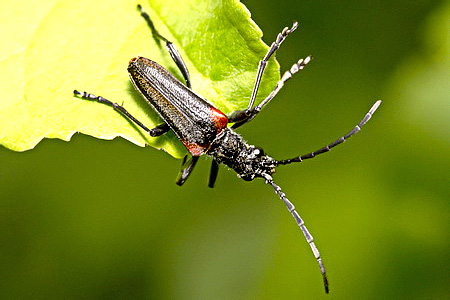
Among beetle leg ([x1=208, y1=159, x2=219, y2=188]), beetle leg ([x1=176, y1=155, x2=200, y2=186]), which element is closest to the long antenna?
beetle leg ([x1=208, y1=159, x2=219, y2=188])

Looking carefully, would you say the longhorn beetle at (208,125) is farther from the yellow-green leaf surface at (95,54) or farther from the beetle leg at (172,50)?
the yellow-green leaf surface at (95,54)

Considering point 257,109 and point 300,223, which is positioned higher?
point 257,109

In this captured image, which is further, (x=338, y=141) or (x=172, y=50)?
(x=338, y=141)

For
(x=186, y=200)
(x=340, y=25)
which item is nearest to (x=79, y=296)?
(x=186, y=200)

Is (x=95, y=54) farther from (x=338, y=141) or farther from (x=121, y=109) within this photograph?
(x=338, y=141)

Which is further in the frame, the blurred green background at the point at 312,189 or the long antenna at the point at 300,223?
the blurred green background at the point at 312,189

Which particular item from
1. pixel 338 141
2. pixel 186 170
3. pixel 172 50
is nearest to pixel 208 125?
pixel 186 170

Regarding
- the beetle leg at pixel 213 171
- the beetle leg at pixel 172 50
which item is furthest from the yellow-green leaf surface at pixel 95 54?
the beetle leg at pixel 213 171
